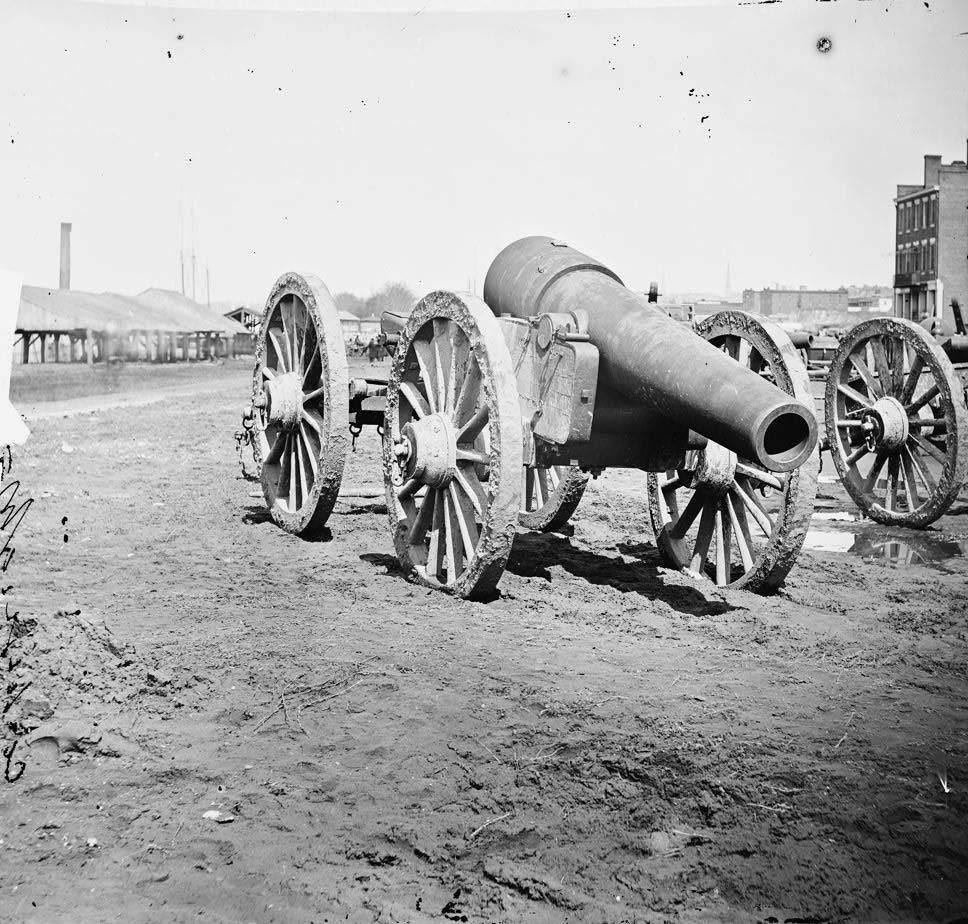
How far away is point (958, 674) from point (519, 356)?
3.03 m

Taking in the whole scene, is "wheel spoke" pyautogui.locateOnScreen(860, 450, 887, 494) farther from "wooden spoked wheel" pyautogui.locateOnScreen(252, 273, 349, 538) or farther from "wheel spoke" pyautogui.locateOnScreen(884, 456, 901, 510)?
"wooden spoked wheel" pyautogui.locateOnScreen(252, 273, 349, 538)

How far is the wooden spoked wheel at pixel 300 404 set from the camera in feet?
23.9

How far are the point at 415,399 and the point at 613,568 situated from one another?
1.93m

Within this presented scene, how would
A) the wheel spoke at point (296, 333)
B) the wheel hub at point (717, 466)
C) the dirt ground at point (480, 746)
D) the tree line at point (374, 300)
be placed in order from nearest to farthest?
the dirt ground at point (480, 746) → the wheel hub at point (717, 466) → the wheel spoke at point (296, 333) → the tree line at point (374, 300)

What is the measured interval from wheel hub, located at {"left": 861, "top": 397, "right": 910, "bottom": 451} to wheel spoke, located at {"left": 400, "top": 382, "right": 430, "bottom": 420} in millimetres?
4797

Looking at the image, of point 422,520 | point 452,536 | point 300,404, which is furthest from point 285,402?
point 452,536

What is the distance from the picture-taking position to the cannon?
18.3ft

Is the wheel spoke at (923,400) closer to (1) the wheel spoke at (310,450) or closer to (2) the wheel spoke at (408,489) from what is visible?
(2) the wheel spoke at (408,489)

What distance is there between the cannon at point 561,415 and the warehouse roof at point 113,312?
807 inches

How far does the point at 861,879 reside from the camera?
306cm

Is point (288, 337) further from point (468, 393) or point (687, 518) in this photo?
point (687, 518)

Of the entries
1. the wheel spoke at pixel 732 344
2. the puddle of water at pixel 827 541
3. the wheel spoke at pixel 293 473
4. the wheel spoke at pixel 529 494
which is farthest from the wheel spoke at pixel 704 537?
the wheel spoke at pixel 293 473

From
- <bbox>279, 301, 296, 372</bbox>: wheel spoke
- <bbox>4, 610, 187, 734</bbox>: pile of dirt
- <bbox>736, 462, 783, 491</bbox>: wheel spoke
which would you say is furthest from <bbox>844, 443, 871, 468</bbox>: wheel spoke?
<bbox>4, 610, 187, 734</bbox>: pile of dirt

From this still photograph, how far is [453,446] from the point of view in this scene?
615cm
